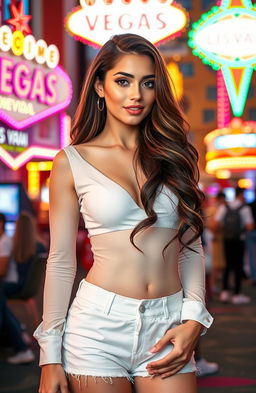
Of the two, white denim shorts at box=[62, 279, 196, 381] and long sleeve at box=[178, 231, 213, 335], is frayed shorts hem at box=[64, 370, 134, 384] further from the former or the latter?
long sleeve at box=[178, 231, 213, 335]

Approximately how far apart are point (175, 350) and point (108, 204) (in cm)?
41

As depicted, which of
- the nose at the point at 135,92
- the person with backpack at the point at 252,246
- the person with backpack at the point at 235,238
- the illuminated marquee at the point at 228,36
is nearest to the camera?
the nose at the point at 135,92

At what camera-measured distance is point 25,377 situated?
16.5 ft

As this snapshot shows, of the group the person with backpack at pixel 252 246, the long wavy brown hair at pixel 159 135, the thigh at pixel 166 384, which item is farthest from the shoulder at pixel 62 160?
the person with backpack at pixel 252 246

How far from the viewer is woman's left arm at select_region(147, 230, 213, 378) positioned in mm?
1806

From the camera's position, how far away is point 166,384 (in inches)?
71.4

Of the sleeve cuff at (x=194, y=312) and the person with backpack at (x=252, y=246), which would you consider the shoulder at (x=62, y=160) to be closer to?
the sleeve cuff at (x=194, y=312)

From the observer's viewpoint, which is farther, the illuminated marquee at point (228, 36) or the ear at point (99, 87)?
the illuminated marquee at point (228, 36)

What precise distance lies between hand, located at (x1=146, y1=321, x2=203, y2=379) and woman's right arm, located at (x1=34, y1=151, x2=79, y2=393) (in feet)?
0.83

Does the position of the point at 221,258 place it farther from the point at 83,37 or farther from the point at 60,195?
the point at 60,195

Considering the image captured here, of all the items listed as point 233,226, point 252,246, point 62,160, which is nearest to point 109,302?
point 62,160

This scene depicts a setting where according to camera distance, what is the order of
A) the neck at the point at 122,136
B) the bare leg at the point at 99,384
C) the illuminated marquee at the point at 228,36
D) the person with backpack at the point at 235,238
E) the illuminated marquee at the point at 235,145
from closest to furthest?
the bare leg at the point at 99,384 → the neck at the point at 122,136 → the illuminated marquee at the point at 228,36 → the person with backpack at the point at 235,238 → the illuminated marquee at the point at 235,145

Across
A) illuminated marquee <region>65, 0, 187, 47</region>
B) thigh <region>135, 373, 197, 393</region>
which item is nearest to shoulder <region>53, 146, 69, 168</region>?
thigh <region>135, 373, 197, 393</region>

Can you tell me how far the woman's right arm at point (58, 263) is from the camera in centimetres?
185
